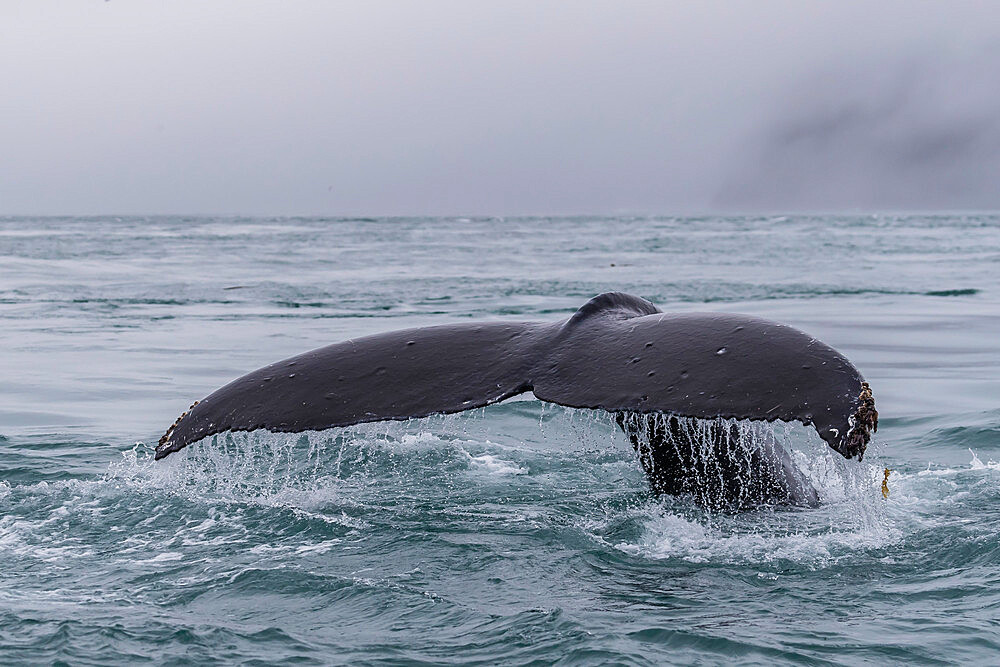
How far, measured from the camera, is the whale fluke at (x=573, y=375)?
3.56 meters

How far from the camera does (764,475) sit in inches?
205

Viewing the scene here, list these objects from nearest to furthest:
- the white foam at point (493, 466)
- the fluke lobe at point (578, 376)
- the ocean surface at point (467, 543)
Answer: the fluke lobe at point (578, 376) → the ocean surface at point (467, 543) → the white foam at point (493, 466)

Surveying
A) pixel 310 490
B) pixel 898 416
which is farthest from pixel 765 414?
pixel 898 416

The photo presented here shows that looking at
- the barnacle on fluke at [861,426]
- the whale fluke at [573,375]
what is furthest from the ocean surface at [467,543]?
the barnacle on fluke at [861,426]

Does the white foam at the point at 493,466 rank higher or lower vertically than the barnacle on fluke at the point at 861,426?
lower

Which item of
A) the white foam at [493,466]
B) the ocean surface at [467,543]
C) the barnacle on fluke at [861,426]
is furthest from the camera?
the white foam at [493,466]

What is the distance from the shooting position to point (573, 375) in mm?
4098

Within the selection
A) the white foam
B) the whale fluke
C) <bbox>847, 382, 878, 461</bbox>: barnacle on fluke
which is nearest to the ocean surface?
the white foam

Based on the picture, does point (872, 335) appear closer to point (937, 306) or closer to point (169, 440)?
point (937, 306)

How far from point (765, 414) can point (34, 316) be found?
1544 cm

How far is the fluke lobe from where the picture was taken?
3.55 m

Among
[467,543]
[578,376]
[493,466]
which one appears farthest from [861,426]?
[493,466]

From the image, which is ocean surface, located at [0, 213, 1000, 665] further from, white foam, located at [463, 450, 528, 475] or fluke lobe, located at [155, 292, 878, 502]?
fluke lobe, located at [155, 292, 878, 502]

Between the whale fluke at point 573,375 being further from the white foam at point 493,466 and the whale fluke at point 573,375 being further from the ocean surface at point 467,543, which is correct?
the white foam at point 493,466
